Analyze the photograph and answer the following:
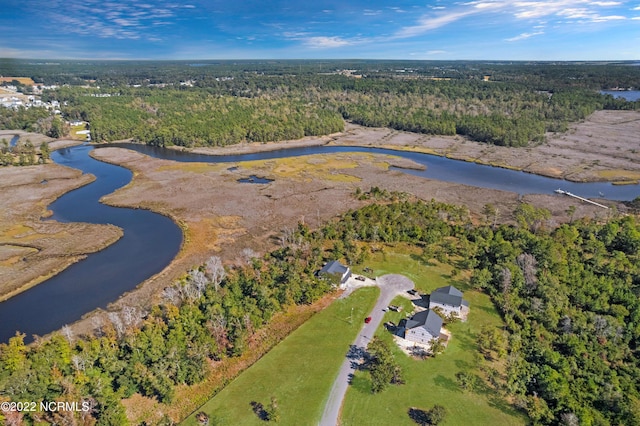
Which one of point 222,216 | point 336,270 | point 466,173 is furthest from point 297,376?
point 466,173

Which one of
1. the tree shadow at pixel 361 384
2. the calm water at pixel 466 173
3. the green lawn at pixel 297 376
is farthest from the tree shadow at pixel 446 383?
the calm water at pixel 466 173

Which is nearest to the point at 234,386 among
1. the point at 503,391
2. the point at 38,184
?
the point at 503,391

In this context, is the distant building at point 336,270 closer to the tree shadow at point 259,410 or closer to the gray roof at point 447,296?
the gray roof at point 447,296

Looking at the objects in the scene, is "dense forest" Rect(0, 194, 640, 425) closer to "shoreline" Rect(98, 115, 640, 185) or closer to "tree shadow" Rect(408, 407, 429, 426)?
"tree shadow" Rect(408, 407, 429, 426)

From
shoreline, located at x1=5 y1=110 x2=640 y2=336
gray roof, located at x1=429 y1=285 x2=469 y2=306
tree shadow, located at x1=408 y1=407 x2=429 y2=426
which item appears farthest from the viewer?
shoreline, located at x1=5 y1=110 x2=640 y2=336

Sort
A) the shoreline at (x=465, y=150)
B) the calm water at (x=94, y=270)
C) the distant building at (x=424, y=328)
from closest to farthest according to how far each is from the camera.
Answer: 1. the distant building at (x=424, y=328)
2. the calm water at (x=94, y=270)
3. the shoreline at (x=465, y=150)

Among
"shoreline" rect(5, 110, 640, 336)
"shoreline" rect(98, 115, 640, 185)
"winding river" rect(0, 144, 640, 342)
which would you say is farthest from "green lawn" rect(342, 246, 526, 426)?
"shoreline" rect(98, 115, 640, 185)

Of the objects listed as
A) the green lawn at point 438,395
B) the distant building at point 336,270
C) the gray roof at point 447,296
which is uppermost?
the distant building at point 336,270
